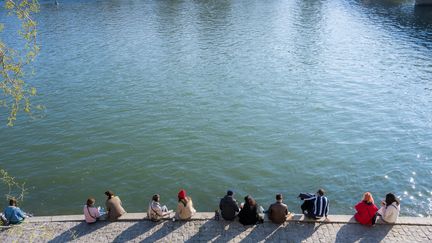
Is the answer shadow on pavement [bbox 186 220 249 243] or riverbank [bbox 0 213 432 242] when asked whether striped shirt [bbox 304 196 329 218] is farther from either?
shadow on pavement [bbox 186 220 249 243]

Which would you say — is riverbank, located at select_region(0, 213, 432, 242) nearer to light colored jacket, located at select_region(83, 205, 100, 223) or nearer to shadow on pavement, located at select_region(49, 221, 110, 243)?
shadow on pavement, located at select_region(49, 221, 110, 243)

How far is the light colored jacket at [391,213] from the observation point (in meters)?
15.4

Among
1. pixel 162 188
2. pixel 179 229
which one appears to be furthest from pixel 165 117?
pixel 179 229

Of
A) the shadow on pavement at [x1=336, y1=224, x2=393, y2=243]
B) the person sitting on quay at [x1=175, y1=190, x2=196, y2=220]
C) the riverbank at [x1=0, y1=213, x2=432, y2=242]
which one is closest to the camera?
the shadow on pavement at [x1=336, y1=224, x2=393, y2=243]

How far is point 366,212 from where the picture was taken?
614 inches

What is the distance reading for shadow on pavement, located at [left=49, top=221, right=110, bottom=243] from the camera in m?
15.7

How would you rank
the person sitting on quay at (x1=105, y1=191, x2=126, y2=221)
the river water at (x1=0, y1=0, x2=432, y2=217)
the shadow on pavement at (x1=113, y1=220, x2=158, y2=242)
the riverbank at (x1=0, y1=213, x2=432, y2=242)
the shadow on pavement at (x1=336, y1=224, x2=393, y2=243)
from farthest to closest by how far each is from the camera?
the river water at (x1=0, y1=0, x2=432, y2=217)
the person sitting on quay at (x1=105, y1=191, x2=126, y2=221)
the shadow on pavement at (x1=113, y1=220, x2=158, y2=242)
the riverbank at (x1=0, y1=213, x2=432, y2=242)
the shadow on pavement at (x1=336, y1=224, x2=393, y2=243)

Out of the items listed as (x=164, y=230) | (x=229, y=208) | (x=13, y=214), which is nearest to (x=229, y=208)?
(x=229, y=208)

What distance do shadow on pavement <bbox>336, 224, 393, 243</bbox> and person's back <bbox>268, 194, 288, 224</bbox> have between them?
2.08m

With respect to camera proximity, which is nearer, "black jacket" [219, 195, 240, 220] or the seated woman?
the seated woman

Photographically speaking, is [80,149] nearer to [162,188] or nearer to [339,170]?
[162,188]

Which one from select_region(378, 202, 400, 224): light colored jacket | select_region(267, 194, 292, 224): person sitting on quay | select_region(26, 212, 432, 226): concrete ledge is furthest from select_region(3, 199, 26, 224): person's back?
select_region(378, 202, 400, 224): light colored jacket

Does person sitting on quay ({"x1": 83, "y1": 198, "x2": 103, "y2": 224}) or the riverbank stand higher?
person sitting on quay ({"x1": 83, "y1": 198, "x2": 103, "y2": 224})

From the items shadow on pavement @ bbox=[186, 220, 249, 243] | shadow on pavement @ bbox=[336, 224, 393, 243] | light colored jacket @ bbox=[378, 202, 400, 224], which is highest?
light colored jacket @ bbox=[378, 202, 400, 224]
